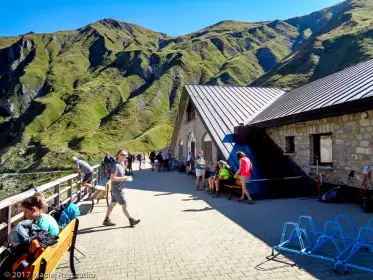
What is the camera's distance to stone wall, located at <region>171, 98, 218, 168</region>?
646 inches

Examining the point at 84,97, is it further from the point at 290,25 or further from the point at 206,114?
the point at 290,25

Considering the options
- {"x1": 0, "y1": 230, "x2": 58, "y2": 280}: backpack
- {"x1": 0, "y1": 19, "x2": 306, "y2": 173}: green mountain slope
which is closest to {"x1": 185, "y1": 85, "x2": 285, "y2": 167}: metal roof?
{"x1": 0, "y1": 230, "x2": 58, "y2": 280}: backpack

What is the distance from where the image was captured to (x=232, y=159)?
12.2m

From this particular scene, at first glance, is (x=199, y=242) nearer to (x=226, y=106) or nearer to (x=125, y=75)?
(x=226, y=106)

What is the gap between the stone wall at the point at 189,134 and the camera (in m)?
16.4

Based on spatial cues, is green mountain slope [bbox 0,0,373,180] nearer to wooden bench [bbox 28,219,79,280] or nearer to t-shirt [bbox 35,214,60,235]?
wooden bench [bbox 28,219,79,280]

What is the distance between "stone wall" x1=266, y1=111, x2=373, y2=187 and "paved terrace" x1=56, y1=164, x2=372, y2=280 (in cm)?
120

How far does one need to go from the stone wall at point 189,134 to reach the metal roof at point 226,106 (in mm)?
978

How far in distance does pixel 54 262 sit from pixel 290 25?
19120cm

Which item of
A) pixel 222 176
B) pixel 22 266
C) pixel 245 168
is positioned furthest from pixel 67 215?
pixel 222 176

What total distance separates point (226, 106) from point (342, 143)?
27.2ft

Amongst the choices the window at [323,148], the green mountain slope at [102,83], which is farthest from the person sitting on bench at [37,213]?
the green mountain slope at [102,83]

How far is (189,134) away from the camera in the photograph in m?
19.8

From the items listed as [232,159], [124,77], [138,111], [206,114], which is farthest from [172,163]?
[124,77]
